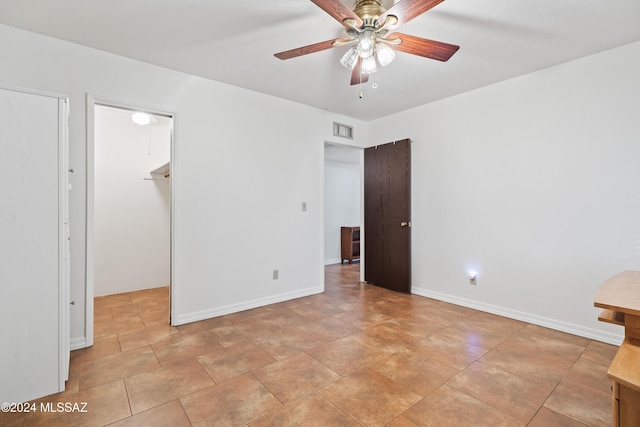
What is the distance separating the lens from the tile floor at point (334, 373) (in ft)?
5.49

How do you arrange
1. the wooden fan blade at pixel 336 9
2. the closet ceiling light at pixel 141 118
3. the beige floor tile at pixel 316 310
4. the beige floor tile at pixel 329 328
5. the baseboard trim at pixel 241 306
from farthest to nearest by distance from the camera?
the closet ceiling light at pixel 141 118
the beige floor tile at pixel 316 310
the baseboard trim at pixel 241 306
the beige floor tile at pixel 329 328
the wooden fan blade at pixel 336 9

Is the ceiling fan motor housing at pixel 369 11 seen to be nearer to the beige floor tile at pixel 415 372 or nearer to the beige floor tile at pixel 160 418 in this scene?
the beige floor tile at pixel 415 372

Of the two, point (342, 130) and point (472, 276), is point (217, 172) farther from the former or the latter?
point (472, 276)

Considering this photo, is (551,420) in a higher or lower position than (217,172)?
lower

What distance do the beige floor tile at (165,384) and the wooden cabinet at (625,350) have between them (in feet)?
7.01

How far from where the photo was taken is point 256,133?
3600 mm

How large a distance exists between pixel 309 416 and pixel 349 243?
4956 millimetres

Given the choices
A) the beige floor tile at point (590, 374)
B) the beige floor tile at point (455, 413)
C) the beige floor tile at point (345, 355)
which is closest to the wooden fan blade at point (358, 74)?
the beige floor tile at point (345, 355)

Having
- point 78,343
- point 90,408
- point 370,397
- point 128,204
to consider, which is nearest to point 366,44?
point 370,397

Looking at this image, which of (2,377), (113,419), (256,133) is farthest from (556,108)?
(2,377)

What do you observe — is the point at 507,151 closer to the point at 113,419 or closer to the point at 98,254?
the point at 113,419

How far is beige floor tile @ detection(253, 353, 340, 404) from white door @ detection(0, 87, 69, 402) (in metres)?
1.34

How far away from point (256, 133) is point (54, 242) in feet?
7.49

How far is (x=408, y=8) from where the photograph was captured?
1.65 meters
